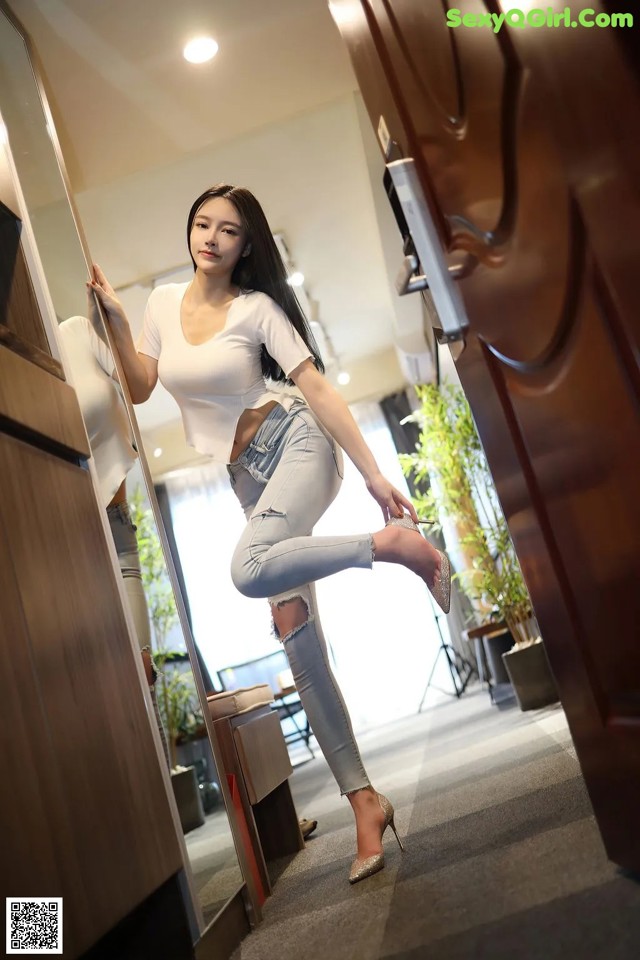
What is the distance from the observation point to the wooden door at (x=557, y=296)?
909 mm

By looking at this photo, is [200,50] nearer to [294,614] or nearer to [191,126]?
[191,126]

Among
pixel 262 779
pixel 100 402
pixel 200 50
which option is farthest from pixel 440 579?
pixel 200 50

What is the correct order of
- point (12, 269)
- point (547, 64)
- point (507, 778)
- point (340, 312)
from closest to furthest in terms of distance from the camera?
1. point (547, 64)
2. point (12, 269)
3. point (507, 778)
4. point (340, 312)

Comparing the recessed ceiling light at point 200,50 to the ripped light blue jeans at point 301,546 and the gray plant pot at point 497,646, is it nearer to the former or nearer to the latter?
the ripped light blue jeans at point 301,546

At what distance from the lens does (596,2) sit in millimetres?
841

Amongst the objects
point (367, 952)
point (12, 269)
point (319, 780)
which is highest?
point (12, 269)

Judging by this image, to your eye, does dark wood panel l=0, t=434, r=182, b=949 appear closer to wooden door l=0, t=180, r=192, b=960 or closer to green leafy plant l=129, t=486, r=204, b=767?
wooden door l=0, t=180, r=192, b=960

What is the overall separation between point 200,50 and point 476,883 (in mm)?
3109

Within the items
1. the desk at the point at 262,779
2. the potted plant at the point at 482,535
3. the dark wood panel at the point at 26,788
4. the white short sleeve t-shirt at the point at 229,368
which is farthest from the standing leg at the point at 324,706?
the potted plant at the point at 482,535

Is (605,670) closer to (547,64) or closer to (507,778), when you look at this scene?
(547,64)

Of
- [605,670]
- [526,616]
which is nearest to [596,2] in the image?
[605,670]

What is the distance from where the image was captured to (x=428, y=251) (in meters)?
1.30

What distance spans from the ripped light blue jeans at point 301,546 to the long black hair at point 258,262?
0.91 feet

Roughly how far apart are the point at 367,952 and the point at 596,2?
3.94 ft
